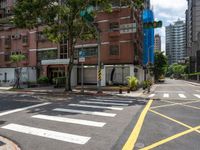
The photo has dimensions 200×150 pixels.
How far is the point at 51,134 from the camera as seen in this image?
28.6 ft

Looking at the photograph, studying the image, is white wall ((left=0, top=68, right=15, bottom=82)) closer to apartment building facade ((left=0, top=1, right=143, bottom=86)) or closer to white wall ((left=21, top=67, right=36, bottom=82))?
apartment building facade ((left=0, top=1, right=143, bottom=86))

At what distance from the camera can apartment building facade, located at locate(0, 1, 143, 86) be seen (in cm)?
3844

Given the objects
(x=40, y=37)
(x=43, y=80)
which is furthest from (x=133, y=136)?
(x=40, y=37)

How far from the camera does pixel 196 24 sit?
12244 centimetres

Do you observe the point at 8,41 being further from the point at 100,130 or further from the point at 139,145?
the point at 139,145

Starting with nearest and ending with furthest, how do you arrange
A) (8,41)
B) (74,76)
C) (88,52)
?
(88,52) < (74,76) < (8,41)

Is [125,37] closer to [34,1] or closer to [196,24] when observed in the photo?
[34,1]

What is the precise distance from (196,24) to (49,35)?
10589cm

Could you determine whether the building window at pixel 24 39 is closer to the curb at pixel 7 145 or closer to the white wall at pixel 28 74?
the white wall at pixel 28 74

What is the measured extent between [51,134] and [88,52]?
33.3 meters

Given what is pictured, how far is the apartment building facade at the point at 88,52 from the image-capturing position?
3844 centimetres

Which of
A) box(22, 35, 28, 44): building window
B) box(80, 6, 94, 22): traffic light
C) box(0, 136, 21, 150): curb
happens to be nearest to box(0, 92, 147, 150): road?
box(0, 136, 21, 150): curb

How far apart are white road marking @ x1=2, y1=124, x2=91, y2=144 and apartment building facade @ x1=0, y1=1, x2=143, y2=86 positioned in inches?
914

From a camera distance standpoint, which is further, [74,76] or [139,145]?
[74,76]
